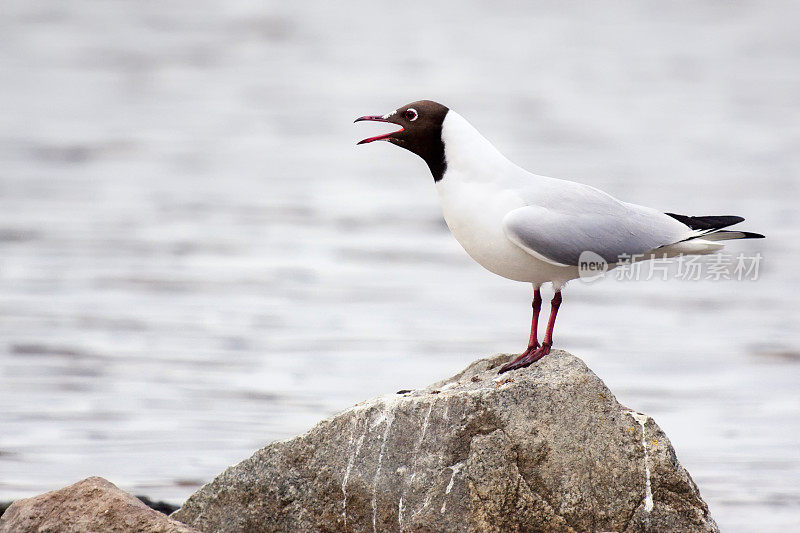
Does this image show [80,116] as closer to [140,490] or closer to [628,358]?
[628,358]

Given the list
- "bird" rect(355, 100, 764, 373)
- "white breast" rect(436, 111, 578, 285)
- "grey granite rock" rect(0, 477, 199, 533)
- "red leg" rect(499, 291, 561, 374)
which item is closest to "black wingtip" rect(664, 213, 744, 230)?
"bird" rect(355, 100, 764, 373)

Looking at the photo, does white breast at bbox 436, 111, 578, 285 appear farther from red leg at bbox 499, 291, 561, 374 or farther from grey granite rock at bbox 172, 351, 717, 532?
grey granite rock at bbox 172, 351, 717, 532

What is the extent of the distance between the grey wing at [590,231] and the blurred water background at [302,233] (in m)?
2.97

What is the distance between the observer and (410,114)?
776cm

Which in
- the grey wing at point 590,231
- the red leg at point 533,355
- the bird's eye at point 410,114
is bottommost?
the red leg at point 533,355

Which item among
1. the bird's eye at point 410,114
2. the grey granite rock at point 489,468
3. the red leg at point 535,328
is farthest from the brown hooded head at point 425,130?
the grey granite rock at point 489,468

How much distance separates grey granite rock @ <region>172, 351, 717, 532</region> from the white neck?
1.13 m

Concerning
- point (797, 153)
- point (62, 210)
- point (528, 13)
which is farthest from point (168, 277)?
point (528, 13)

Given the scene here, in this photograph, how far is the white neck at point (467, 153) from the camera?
300 inches

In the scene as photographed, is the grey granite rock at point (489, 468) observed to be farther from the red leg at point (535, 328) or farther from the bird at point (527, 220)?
the bird at point (527, 220)

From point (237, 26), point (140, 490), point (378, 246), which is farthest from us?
point (237, 26)

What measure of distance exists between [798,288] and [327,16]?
25.4m

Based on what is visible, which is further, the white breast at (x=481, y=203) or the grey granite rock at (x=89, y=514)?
the white breast at (x=481, y=203)

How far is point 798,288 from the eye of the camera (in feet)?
55.7
